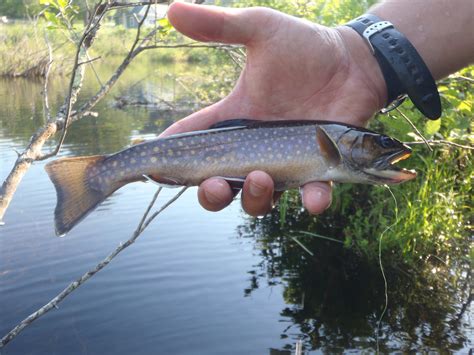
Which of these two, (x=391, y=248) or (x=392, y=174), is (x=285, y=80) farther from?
(x=391, y=248)

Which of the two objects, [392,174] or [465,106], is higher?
[465,106]

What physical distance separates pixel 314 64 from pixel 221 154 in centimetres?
102

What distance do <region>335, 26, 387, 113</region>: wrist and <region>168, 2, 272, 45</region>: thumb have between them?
696mm

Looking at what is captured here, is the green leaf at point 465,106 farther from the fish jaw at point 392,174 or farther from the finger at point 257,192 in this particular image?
the finger at point 257,192

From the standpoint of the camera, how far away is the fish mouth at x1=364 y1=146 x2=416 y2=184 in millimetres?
3611

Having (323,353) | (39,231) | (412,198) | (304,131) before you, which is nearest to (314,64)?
(304,131)

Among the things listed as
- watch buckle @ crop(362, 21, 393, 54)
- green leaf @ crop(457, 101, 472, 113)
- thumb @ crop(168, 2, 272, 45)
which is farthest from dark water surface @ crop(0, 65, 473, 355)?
thumb @ crop(168, 2, 272, 45)

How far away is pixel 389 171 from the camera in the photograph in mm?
3621

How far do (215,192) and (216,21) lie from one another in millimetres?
1121

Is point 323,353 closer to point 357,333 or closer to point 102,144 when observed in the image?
point 357,333

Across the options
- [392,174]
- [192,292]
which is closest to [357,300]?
[192,292]

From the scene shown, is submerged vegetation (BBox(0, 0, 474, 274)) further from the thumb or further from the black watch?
the thumb

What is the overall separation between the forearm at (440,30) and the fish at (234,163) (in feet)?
2.29

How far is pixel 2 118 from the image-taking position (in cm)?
2053
